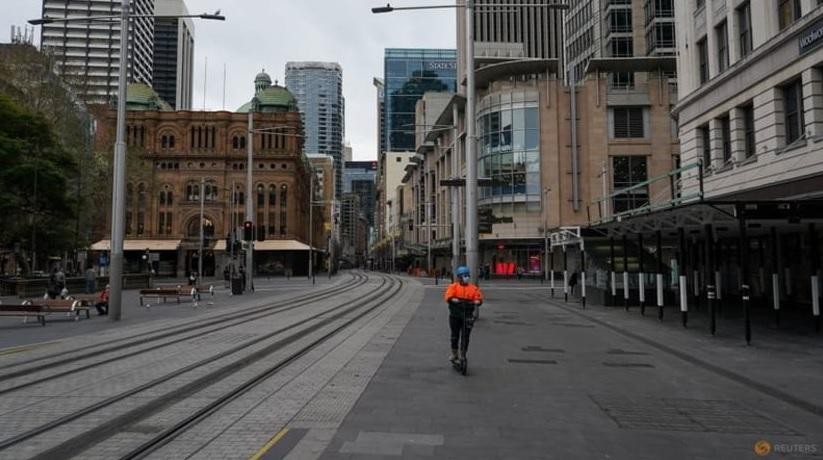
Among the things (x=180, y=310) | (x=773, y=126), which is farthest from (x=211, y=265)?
(x=773, y=126)

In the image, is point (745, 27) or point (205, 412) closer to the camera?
point (205, 412)

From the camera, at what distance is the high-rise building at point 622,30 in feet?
235

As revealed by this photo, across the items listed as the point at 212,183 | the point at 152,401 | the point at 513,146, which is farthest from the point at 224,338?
the point at 212,183

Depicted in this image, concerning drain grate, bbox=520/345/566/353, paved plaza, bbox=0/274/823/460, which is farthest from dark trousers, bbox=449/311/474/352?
drain grate, bbox=520/345/566/353

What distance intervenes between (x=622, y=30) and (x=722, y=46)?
5862cm

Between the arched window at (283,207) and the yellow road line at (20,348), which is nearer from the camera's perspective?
the yellow road line at (20,348)

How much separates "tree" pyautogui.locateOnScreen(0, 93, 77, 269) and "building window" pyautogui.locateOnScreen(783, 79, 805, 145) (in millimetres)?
37446

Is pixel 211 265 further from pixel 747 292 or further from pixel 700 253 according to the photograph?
pixel 747 292

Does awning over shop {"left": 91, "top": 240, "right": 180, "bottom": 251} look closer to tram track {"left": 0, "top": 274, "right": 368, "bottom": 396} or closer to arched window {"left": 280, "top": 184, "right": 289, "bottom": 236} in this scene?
arched window {"left": 280, "top": 184, "right": 289, "bottom": 236}

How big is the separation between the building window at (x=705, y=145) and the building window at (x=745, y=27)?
3.95m

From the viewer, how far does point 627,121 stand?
6475cm

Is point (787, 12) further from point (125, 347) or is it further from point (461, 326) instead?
point (125, 347)

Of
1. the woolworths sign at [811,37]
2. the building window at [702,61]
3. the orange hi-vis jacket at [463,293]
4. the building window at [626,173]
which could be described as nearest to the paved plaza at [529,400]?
the orange hi-vis jacket at [463,293]

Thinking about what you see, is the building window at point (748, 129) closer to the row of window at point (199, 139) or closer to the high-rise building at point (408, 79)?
the row of window at point (199, 139)
